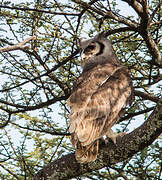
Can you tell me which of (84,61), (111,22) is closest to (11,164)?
(84,61)

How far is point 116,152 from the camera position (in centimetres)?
410

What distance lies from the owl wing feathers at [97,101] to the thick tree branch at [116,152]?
0.19 meters

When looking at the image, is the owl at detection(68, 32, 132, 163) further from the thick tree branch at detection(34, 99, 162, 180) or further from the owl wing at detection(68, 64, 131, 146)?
the thick tree branch at detection(34, 99, 162, 180)

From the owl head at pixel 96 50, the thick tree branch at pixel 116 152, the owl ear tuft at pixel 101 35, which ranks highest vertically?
the owl ear tuft at pixel 101 35

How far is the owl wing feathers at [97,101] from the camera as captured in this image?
4.46m

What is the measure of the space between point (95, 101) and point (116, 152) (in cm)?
93

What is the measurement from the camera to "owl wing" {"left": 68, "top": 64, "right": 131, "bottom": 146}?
4488 millimetres

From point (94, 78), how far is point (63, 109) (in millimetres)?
2118

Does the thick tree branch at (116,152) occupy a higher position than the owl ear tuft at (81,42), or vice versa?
the owl ear tuft at (81,42)

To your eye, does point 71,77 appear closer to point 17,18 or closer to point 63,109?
point 63,109

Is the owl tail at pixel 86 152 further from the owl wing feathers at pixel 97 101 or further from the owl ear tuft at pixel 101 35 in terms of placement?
the owl ear tuft at pixel 101 35

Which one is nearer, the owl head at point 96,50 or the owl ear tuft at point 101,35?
the owl head at point 96,50

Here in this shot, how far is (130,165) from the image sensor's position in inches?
247

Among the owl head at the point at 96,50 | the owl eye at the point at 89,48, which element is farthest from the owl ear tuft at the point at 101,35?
the owl eye at the point at 89,48
